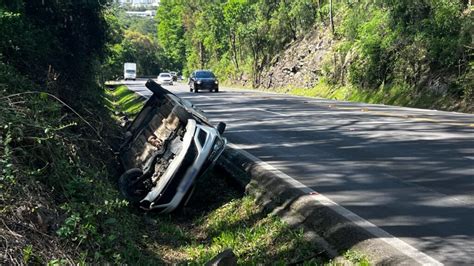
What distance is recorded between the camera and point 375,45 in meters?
28.1

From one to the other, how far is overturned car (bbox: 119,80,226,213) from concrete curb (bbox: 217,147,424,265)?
793 millimetres

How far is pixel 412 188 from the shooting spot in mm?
7367

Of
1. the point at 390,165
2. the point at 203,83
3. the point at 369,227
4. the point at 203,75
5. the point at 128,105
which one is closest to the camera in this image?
the point at 369,227

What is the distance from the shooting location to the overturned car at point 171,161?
8.17m

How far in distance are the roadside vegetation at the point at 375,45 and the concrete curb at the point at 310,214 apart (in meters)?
13.7

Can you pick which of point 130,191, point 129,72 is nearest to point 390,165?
point 130,191

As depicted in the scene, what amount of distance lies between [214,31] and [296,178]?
63.5m

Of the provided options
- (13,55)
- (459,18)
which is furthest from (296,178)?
(459,18)

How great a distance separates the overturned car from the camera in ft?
26.8

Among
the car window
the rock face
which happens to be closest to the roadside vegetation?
the rock face

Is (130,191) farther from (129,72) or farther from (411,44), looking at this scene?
(129,72)

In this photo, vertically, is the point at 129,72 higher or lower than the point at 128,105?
lower

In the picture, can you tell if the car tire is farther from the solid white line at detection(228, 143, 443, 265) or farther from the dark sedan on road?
the dark sedan on road

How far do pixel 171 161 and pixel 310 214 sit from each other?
277 cm
